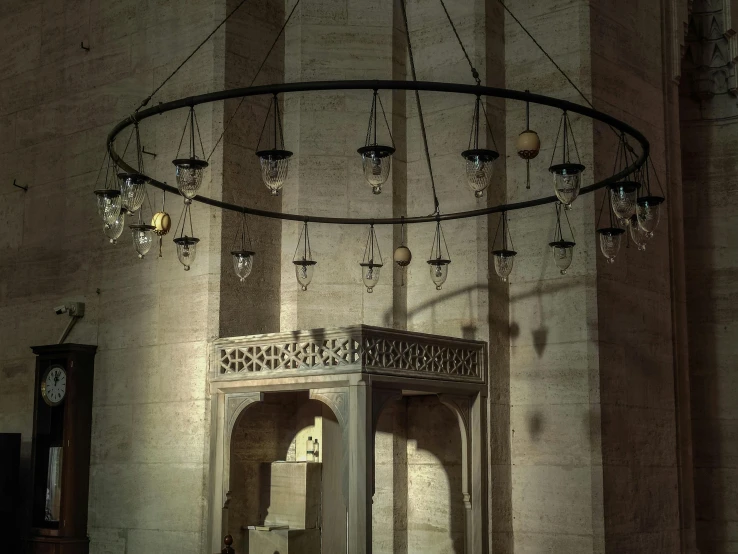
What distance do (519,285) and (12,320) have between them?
223 inches

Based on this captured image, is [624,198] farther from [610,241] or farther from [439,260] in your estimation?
[439,260]

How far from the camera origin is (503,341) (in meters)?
9.75

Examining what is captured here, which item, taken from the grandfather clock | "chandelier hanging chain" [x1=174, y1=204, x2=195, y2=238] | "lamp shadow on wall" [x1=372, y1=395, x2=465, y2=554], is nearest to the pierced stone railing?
"lamp shadow on wall" [x1=372, y1=395, x2=465, y2=554]

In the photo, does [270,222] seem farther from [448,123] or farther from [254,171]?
[448,123]

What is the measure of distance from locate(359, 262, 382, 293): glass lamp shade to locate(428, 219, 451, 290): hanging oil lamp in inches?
20.4

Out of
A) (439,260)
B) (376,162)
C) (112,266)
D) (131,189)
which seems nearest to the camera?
(376,162)

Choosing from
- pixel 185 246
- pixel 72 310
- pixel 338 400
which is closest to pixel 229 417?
pixel 338 400

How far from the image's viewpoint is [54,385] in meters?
10.2

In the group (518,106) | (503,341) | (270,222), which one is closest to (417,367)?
(503,341)

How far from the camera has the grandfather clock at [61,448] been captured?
9.90 meters

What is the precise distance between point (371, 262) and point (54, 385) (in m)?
3.44

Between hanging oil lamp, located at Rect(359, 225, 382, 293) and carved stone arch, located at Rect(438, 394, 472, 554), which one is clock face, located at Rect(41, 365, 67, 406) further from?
carved stone arch, located at Rect(438, 394, 472, 554)

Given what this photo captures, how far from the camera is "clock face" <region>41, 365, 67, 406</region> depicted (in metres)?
10.2

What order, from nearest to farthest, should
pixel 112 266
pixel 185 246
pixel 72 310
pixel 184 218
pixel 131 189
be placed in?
pixel 131 189 < pixel 185 246 < pixel 184 218 < pixel 112 266 < pixel 72 310
